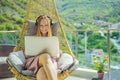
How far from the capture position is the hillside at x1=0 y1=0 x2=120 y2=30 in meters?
6.70

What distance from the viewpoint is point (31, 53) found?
367 cm

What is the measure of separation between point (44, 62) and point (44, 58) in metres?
0.07

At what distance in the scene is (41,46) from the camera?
3.62 meters

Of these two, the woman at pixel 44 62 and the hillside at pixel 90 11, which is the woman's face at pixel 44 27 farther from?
the hillside at pixel 90 11

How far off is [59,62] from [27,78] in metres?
0.59

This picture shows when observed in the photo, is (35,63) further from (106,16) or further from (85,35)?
(106,16)

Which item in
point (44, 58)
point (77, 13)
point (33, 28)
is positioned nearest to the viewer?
point (44, 58)

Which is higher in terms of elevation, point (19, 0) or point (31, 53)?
point (19, 0)

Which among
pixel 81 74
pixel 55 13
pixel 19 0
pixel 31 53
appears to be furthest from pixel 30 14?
pixel 19 0

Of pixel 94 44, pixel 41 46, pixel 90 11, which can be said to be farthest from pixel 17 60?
pixel 90 11

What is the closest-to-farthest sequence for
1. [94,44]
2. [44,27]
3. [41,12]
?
A: [44,27]
[41,12]
[94,44]

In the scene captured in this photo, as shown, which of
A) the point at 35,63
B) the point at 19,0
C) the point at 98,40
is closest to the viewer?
the point at 35,63

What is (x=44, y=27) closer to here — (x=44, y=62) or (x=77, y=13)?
(x=44, y=62)

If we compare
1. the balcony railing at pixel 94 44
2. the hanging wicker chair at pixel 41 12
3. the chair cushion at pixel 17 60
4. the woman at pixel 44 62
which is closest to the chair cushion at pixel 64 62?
the woman at pixel 44 62
